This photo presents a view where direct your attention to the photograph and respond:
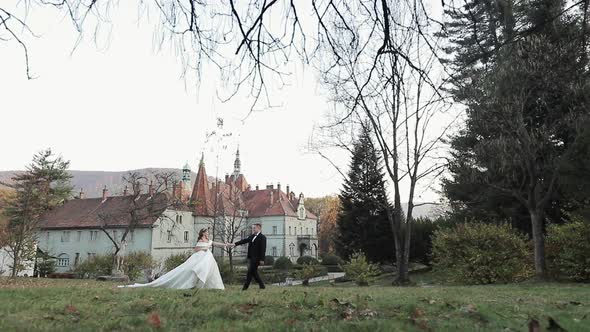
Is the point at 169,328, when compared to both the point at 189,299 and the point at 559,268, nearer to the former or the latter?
the point at 189,299

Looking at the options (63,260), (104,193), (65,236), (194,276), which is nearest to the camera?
(194,276)

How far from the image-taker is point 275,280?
36.2 metres

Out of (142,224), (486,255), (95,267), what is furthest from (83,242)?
(486,255)

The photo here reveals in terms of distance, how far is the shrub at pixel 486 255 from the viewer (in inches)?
725

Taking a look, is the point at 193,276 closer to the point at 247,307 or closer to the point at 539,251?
the point at 247,307

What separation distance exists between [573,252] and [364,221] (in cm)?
2194

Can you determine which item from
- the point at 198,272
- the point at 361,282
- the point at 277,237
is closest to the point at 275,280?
the point at 361,282

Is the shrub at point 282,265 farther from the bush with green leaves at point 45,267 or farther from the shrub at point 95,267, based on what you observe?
the bush with green leaves at point 45,267

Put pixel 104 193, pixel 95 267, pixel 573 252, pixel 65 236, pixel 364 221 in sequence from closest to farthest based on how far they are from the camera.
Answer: pixel 573 252, pixel 95 267, pixel 364 221, pixel 65 236, pixel 104 193

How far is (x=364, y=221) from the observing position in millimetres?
38469

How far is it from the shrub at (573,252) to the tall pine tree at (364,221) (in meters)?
18.4

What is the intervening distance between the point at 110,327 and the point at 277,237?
7338 centimetres

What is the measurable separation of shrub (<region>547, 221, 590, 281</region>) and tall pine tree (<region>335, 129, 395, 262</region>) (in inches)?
724

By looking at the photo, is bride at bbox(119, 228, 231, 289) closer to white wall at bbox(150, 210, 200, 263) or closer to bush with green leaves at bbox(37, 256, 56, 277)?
bush with green leaves at bbox(37, 256, 56, 277)
